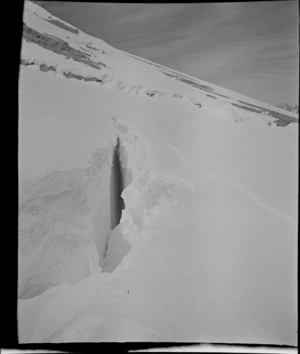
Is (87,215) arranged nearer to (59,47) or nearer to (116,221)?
(116,221)

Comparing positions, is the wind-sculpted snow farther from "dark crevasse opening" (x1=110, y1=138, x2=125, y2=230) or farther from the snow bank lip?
the snow bank lip

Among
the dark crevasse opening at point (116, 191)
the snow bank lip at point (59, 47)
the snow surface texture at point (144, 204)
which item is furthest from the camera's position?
the dark crevasse opening at point (116, 191)

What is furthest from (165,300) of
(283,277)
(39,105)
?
(39,105)

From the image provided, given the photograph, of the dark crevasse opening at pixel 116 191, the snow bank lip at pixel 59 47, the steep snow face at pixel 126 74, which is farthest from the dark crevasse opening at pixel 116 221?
the snow bank lip at pixel 59 47

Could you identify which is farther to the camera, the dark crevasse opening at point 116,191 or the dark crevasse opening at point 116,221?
the dark crevasse opening at point 116,191

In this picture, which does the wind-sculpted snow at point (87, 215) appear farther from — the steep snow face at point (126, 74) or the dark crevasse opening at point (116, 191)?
the steep snow face at point (126, 74)

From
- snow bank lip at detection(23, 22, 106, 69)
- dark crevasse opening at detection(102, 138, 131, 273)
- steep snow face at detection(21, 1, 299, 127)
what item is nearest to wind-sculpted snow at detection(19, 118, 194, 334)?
dark crevasse opening at detection(102, 138, 131, 273)

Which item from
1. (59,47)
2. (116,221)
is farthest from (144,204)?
(59,47)

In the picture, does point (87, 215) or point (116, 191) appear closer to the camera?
point (87, 215)

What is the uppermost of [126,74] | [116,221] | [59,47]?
[59,47]
